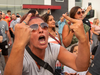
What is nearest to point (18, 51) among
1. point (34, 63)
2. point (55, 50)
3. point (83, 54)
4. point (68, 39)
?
point (34, 63)

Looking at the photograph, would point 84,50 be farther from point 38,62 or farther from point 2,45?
point 2,45

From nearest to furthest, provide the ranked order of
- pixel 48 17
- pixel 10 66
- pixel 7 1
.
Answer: pixel 10 66 < pixel 48 17 < pixel 7 1

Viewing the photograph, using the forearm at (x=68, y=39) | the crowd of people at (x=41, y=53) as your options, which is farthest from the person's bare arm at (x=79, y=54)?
the forearm at (x=68, y=39)

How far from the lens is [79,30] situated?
1747mm

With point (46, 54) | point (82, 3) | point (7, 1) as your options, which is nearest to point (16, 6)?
point (7, 1)

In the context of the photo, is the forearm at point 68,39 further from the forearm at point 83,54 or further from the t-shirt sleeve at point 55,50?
the forearm at point 83,54

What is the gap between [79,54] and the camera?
6.20ft

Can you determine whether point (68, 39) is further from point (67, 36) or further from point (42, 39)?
point (42, 39)

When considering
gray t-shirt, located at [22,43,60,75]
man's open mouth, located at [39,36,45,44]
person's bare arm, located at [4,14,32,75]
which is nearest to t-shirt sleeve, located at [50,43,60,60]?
gray t-shirt, located at [22,43,60,75]

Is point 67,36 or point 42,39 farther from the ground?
point 42,39

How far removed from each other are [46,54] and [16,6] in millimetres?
22782

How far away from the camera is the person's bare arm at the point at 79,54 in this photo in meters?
1.76

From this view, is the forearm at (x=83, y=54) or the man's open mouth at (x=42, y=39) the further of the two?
the man's open mouth at (x=42, y=39)

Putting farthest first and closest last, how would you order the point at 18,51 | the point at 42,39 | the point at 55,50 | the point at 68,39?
the point at 68,39 < the point at 55,50 < the point at 42,39 < the point at 18,51
